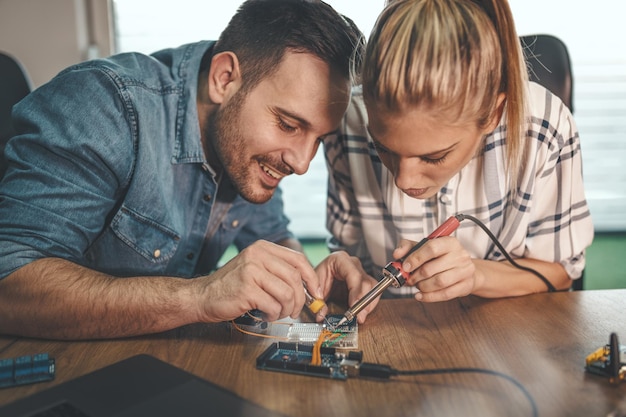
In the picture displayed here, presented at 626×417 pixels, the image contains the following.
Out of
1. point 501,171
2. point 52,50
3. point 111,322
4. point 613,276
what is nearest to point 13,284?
point 111,322

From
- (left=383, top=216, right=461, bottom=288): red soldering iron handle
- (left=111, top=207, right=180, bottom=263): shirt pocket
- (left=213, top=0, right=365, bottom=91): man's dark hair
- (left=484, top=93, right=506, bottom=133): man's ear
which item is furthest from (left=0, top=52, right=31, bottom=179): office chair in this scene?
(left=484, top=93, right=506, bottom=133): man's ear

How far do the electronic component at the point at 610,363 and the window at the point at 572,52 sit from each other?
2.00 m

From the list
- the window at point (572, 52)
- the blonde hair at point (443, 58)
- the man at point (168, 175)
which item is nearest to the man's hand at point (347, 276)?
the man at point (168, 175)

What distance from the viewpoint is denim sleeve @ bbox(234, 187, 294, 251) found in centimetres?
158

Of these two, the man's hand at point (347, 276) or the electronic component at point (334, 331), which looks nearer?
the electronic component at point (334, 331)

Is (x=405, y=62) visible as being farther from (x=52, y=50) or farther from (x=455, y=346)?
(x=52, y=50)

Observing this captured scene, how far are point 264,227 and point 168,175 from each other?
1.43 ft

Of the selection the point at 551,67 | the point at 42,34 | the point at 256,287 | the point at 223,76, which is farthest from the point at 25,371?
the point at 42,34

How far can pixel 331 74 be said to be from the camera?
115 centimetres

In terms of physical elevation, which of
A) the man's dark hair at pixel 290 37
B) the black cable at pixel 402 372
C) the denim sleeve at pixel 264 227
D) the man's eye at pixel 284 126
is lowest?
the denim sleeve at pixel 264 227

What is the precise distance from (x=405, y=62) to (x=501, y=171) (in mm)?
448

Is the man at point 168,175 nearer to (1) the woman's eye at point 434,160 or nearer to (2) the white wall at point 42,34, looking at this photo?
(1) the woman's eye at point 434,160

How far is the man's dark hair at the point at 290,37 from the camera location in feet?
3.77

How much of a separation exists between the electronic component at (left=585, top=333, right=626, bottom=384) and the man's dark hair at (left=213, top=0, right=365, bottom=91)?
0.67 meters
